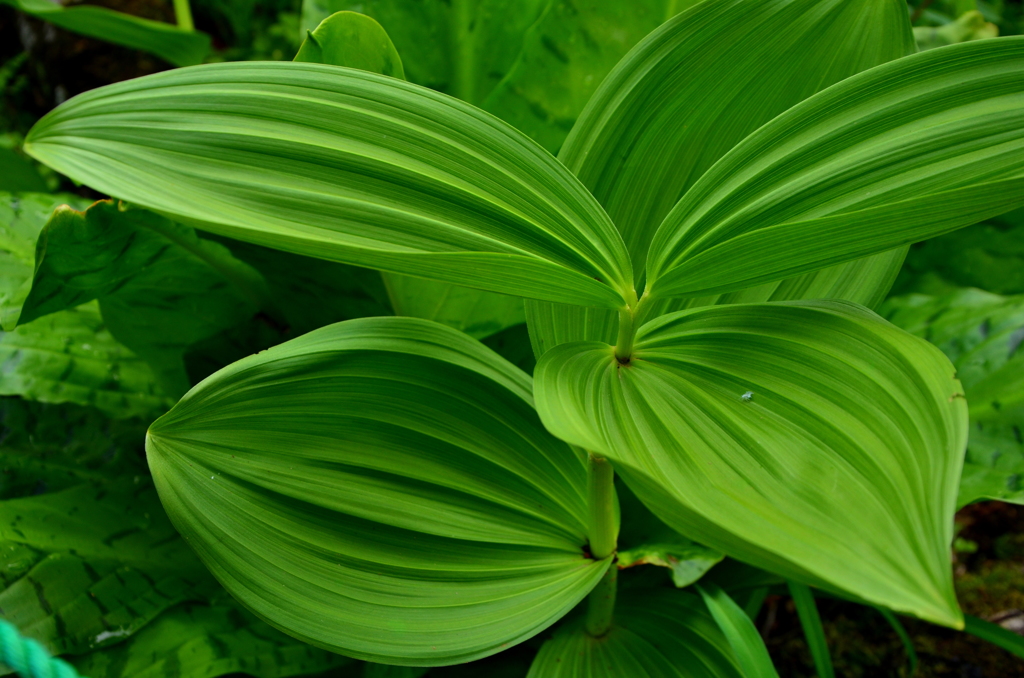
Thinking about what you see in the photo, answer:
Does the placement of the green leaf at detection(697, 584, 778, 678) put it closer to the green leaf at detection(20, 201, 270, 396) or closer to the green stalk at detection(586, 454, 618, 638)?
the green stalk at detection(586, 454, 618, 638)

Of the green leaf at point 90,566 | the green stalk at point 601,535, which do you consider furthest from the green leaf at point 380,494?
the green leaf at point 90,566

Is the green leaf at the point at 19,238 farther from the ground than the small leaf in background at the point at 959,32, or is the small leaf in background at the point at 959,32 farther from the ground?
the small leaf in background at the point at 959,32

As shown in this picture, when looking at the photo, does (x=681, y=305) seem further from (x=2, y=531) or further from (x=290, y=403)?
(x=2, y=531)

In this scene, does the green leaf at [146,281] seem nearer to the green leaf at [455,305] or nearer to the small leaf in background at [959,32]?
the green leaf at [455,305]

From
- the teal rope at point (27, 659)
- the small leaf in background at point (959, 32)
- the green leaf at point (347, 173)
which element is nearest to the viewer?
the teal rope at point (27, 659)

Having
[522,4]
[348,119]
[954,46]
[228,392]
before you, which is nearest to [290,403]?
[228,392]

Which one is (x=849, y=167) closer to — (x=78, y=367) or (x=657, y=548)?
(x=657, y=548)
